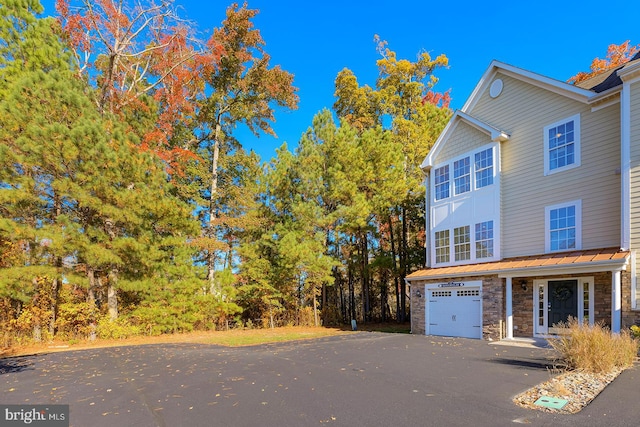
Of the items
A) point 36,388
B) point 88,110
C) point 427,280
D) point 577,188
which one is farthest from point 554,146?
point 88,110

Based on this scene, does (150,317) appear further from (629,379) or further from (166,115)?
(629,379)

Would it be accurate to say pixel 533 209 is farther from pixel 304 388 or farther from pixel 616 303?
pixel 304 388

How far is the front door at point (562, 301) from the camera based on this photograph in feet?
36.1

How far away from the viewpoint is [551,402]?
16.3 ft

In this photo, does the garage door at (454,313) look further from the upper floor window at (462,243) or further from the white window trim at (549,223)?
the white window trim at (549,223)

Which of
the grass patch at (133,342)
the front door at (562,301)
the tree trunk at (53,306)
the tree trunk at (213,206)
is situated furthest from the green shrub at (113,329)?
the front door at (562,301)

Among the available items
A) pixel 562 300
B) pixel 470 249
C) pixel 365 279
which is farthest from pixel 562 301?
pixel 365 279

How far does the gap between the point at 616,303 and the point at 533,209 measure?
3.81 metres

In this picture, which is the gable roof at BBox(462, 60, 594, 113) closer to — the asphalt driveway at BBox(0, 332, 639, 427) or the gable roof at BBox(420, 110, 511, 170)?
the gable roof at BBox(420, 110, 511, 170)

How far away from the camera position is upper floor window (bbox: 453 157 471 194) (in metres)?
14.4

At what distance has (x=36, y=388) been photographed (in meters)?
6.39

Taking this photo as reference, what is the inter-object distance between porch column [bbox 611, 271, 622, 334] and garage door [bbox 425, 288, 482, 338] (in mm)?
3899

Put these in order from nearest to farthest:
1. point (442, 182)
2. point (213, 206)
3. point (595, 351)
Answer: point (595, 351) → point (442, 182) → point (213, 206)

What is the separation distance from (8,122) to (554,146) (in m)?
17.4
